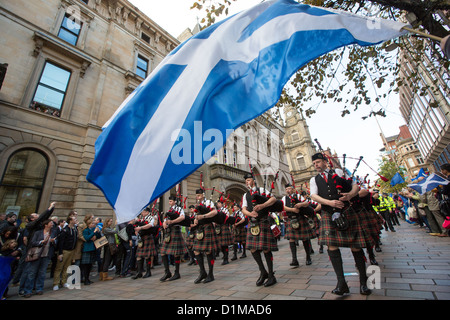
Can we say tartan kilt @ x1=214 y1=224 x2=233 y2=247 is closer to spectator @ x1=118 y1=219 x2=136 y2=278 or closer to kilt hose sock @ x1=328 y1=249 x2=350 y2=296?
spectator @ x1=118 y1=219 x2=136 y2=278

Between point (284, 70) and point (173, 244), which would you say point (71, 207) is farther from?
point (284, 70)

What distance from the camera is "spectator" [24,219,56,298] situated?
210 inches

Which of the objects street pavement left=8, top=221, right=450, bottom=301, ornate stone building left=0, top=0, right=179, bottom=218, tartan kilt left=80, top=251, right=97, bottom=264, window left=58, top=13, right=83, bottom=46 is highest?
window left=58, top=13, right=83, bottom=46

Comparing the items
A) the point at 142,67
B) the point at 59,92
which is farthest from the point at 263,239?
the point at 142,67

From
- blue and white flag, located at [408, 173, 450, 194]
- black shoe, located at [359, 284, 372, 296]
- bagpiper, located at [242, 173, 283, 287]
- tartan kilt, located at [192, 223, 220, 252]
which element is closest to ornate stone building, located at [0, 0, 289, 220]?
tartan kilt, located at [192, 223, 220, 252]

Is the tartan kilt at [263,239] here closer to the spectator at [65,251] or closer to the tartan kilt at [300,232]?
the tartan kilt at [300,232]

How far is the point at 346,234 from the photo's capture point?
9.91ft

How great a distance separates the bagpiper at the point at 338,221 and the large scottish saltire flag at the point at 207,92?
1853 mm

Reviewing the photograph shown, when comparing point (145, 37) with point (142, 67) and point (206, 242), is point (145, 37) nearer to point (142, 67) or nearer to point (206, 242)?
point (142, 67)

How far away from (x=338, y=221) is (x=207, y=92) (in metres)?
2.72

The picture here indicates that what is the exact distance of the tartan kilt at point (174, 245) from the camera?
19.0 feet

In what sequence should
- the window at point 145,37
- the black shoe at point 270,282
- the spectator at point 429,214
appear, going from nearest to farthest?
1. the black shoe at point 270,282
2. the spectator at point 429,214
3. the window at point 145,37

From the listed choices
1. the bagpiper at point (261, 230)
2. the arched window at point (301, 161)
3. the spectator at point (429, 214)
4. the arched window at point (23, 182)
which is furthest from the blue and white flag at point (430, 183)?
the arched window at point (301, 161)

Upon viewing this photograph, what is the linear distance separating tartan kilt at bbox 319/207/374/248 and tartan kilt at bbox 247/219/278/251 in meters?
1.18
